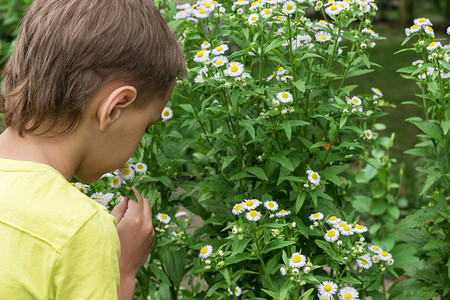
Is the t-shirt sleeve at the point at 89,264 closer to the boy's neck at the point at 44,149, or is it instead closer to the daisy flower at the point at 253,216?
the boy's neck at the point at 44,149

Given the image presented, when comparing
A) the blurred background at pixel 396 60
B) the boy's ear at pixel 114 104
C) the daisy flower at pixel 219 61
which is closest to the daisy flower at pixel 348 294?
the daisy flower at pixel 219 61

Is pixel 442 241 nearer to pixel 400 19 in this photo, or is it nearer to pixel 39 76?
pixel 39 76

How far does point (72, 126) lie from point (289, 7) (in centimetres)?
95

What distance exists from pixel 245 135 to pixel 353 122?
43cm

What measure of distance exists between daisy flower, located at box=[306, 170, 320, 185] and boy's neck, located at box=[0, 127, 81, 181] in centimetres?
90

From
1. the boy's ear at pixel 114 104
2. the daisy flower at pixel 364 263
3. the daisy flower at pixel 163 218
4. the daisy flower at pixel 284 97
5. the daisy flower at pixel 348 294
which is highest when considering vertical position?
the boy's ear at pixel 114 104

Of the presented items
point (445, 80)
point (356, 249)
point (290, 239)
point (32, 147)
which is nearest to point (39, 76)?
point (32, 147)

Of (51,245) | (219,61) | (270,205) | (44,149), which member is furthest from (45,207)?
(219,61)

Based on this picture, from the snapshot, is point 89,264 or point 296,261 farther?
point 296,261

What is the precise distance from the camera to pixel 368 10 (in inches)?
89.7

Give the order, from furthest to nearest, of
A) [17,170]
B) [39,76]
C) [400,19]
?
[400,19], [39,76], [17,170]

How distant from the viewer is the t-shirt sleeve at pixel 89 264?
1.39m

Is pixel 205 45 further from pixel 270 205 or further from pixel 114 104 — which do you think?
pixel 114 104

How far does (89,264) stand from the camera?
1.40 m
